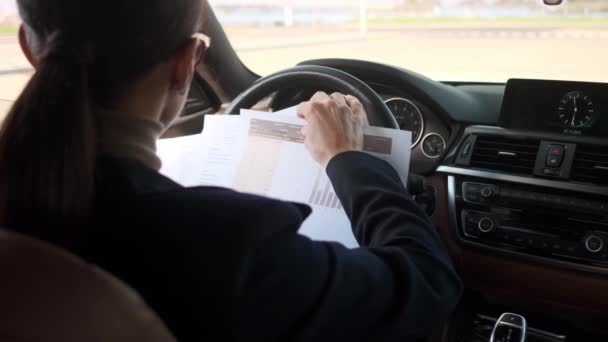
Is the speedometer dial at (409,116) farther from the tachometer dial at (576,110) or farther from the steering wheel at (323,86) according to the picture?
the steering wheel at (323,86)

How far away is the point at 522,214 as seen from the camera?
1.99 m

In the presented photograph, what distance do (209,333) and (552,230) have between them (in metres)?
1.49

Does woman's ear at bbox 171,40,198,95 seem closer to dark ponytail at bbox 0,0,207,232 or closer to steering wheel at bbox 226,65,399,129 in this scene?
dark ponytail at bbox 0,0,207,232

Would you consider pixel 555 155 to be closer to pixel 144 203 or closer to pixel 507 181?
pixel 507 181

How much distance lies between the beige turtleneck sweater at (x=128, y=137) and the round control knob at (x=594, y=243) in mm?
1486

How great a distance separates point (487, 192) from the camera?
206 cm

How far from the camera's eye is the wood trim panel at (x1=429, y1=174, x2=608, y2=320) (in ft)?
6.33

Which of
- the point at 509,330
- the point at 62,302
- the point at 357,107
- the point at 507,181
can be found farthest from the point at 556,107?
the point at 62,302

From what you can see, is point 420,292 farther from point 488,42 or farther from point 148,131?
point 488,42

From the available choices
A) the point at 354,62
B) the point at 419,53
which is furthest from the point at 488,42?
the point at 354,62

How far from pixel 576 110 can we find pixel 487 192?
39 centimetres

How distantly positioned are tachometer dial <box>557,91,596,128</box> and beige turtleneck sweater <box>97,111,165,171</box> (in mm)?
1554

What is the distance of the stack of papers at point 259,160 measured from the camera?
4.59 feet

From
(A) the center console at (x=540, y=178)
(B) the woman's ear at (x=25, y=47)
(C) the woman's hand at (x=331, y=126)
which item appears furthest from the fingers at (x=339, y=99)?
(A) the center console at (x=540, y=178)
